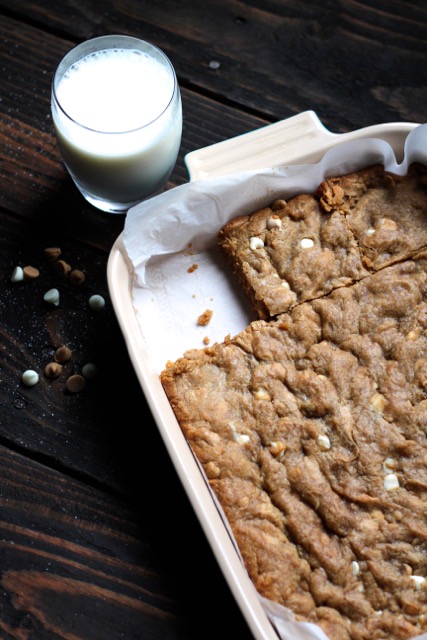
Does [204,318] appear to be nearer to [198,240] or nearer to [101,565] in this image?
[198,240]

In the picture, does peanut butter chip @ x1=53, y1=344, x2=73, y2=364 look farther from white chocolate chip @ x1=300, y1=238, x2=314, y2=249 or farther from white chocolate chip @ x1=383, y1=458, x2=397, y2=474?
white chocolate chip @ x1=383, y1=458, x2=397, y2=474

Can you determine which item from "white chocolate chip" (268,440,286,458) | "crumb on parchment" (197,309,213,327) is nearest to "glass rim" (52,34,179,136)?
"crumb on parchment" (197,309,213,327)

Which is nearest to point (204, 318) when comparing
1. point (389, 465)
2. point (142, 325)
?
point (142, 325)

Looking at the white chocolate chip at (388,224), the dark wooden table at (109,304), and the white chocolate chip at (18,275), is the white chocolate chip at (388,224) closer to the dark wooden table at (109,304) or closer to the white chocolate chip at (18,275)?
the dark wooden table at (109,304)

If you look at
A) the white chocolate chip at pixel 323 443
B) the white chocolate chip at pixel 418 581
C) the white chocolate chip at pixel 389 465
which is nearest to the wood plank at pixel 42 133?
the white chocolate chip at pixel 323 443

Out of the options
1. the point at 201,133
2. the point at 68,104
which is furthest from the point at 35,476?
the point at 201,133
